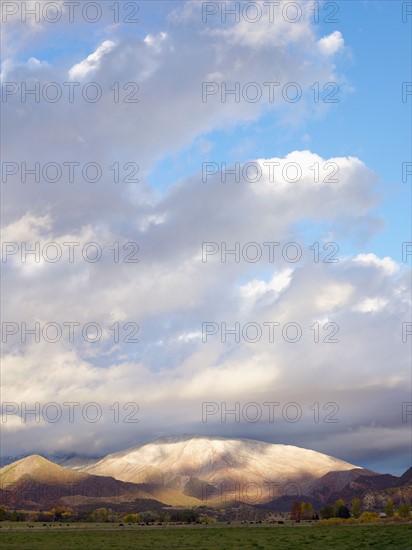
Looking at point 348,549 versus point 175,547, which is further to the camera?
point 175,547

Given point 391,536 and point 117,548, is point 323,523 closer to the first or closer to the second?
point 391,536

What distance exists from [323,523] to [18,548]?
113875 millimetres

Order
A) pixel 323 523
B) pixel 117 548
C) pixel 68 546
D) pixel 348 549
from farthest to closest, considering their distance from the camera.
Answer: pixel 323 523 < pixel 68 546 < pixel 117 548 < pixel 348 549

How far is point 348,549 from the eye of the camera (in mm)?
→ 84062

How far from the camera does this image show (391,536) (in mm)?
95250

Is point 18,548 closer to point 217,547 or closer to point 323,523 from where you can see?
point 217,547

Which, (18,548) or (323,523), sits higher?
(18,548)

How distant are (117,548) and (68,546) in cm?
1222

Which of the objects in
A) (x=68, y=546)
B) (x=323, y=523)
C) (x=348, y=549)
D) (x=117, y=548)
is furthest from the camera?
(x=323, y=523)

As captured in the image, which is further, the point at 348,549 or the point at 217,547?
the point at 217,547

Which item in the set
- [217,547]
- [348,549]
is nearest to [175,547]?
[217,547]

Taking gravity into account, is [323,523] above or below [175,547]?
below

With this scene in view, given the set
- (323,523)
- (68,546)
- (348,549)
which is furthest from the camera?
(323,523)

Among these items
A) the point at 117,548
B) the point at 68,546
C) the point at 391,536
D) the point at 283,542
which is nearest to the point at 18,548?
the point at 68,546
